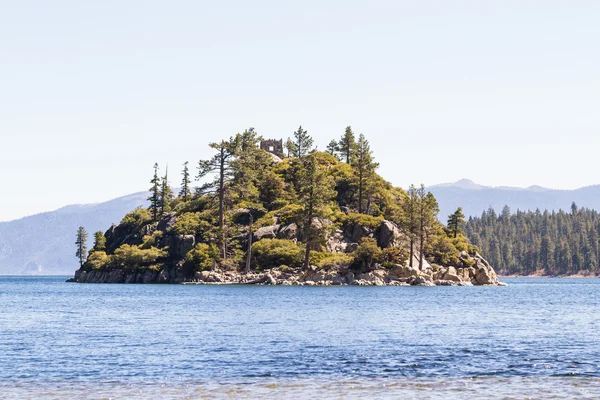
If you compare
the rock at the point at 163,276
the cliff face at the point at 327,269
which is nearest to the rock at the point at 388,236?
the cliff face at the point at 327,269

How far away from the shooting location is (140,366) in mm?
32531

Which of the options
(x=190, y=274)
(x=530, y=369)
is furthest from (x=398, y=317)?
(x=190, y=274)

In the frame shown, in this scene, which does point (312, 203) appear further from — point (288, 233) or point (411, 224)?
point (411, 224)

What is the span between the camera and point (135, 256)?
5502 inches

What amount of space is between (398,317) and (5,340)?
1131 inches

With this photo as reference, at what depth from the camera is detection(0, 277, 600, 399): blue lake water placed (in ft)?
90.2

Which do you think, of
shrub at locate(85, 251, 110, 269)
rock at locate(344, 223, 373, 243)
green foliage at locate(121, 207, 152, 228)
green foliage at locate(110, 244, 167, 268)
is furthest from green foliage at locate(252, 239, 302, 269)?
green foliage at locate(121, 207, 152, 228)

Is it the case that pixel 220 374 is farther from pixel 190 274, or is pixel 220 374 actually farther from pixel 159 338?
pixel 190 274

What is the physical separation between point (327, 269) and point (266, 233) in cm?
1565

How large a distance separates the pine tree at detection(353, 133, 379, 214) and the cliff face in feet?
41.8

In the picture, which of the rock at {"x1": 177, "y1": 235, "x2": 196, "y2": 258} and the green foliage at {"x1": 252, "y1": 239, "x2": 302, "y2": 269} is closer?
the green foliage at {"x1": 252, "y1": 239, "x2": 302, "y2": 269}

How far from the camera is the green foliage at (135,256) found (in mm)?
137750

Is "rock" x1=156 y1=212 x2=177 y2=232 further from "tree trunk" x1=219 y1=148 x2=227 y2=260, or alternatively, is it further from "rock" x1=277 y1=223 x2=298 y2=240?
"rock" x1=277 y1=223 x2=298 y2=240

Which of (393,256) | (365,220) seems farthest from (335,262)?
(365,220)
